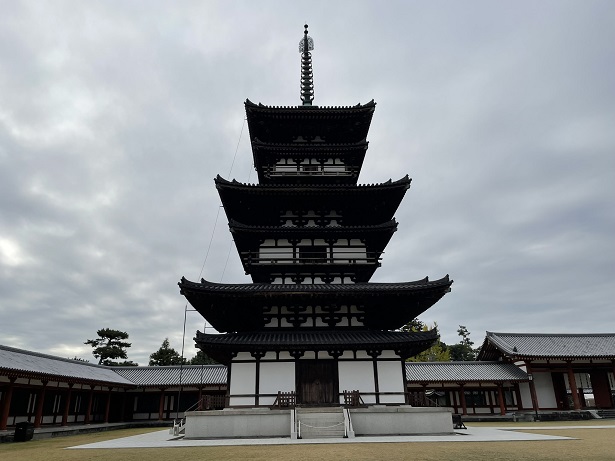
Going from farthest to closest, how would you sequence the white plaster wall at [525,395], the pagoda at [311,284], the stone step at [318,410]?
the white plaster wall at [525,395], the pagoda at [311,284], the stone step at [318,410]

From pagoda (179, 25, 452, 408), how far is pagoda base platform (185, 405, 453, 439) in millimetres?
Result: 997

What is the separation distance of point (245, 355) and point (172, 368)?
85.1 ft

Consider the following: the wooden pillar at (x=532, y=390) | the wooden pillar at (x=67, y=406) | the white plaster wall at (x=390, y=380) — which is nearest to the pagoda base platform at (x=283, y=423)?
the white plaster wall at (x=390, y=380)

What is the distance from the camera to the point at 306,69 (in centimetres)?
3328

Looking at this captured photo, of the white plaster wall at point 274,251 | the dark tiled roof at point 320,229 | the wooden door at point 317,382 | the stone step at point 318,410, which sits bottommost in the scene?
the stone step at point 318,410

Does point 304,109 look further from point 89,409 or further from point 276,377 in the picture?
point 89,409

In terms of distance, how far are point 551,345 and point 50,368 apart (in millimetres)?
44676

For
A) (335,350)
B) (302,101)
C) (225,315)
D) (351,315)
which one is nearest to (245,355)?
(225,315)

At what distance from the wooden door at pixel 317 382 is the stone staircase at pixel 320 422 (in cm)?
81

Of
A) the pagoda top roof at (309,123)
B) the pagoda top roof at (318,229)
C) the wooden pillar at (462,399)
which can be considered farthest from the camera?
the wooden pillar at (462,399)

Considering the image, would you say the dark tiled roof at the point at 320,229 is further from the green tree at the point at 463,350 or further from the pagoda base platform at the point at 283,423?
the green tree at the point at 463,350

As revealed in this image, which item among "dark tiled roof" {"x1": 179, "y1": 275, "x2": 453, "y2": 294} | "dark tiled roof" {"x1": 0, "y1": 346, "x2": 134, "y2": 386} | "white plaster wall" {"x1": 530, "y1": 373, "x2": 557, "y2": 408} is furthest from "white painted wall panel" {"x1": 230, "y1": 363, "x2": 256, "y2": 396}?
"white plaster wall" {"x1": 530, "y1": 373, "x2": 557, "y2": 408}

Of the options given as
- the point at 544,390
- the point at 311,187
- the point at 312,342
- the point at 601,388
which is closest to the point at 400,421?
the point at 312,342

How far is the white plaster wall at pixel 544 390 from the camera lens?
38.5 m
